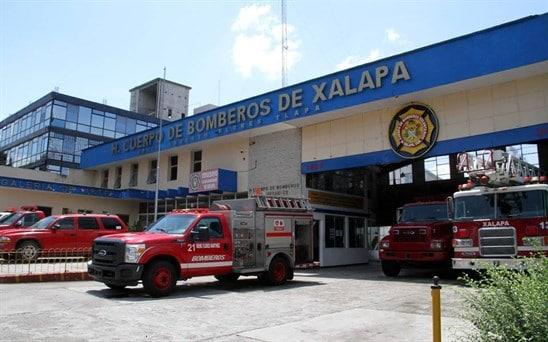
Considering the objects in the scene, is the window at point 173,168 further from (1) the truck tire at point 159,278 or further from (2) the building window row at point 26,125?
(2) the building window row at point 26,125

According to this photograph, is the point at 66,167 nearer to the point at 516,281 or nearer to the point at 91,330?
the point at 91,330

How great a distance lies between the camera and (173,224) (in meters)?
12.6

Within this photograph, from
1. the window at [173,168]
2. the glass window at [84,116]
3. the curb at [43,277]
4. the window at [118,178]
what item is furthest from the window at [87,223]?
the glass window at [84,116]

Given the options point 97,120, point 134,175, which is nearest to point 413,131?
point 134,175

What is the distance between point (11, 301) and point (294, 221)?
816 centimetres

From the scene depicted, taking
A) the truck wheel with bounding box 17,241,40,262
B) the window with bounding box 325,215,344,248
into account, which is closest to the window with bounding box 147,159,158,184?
the window with bounding box 325,215,344,248

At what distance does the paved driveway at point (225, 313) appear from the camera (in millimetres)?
7266

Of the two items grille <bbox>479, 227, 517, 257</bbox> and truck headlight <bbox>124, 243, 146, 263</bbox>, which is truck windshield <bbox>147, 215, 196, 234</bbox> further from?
grille <bbox>479, 227, 517, 257</bbox>

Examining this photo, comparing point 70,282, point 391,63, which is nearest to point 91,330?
point 70,282

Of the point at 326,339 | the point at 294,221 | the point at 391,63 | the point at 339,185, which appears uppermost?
the point at 391,63

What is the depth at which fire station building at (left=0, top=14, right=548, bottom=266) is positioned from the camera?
15.4 meters

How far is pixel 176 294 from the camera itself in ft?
38.8

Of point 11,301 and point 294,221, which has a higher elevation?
point 294,221

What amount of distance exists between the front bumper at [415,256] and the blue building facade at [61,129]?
139 ft
